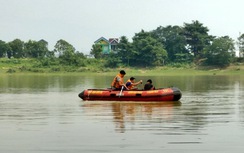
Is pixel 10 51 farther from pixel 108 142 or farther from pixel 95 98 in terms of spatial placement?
pixel 108 142

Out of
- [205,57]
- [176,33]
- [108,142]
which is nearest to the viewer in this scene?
[108,142]

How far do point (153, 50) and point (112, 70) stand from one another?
691 cm

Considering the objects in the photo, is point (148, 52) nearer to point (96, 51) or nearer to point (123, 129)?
point (96, 51)

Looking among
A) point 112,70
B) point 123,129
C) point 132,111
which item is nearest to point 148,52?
point 112,70

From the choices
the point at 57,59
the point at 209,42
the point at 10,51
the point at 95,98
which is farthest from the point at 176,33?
the point at 95,98

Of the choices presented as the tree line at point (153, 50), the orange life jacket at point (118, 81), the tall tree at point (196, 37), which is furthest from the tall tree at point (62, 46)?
the orange life jacket at point (118, 81)

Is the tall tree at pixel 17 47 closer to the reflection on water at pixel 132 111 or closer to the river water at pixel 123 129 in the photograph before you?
the reflection on water at pixel 132 111

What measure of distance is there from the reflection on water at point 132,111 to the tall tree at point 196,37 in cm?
5483

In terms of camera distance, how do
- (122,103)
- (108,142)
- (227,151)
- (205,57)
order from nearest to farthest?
(227,151) → (108,142) → (122,103) → (205,57)

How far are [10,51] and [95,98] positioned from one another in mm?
63159

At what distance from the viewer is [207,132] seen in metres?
12.4

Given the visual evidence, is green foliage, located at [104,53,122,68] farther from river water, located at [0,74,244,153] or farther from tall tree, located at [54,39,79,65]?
river water, located at [0,74,244,153]

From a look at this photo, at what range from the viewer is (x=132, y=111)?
1809 centimetres

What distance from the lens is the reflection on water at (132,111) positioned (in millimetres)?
14969
